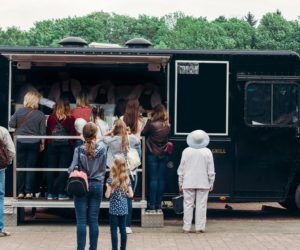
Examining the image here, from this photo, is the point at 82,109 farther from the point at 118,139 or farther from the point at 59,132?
the point at 118,139

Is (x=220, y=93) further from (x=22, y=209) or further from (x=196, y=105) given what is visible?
(x=22, y=209)

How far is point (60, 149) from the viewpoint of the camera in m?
12.7

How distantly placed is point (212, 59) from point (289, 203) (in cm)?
310

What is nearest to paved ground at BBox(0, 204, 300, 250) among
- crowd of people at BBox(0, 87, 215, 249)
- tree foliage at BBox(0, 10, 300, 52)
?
crowd of people at BBox(0, 87, 215, 249)

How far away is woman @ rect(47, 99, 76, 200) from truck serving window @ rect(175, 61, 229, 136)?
1.90 m

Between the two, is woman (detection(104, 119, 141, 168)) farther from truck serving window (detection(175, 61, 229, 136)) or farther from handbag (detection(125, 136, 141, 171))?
truck serving window (detection(175, 61, 229, 136))

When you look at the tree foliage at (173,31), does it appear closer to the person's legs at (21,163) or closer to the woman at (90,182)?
the person's legs at (21,163)

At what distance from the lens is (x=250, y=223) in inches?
524

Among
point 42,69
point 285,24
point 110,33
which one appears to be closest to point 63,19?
point 110,33

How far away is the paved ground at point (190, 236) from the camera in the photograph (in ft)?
35.5

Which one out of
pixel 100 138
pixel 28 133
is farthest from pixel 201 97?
pixel 28 133

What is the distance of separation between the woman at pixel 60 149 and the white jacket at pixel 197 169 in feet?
6.40

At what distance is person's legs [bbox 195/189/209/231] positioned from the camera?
39.9 feet

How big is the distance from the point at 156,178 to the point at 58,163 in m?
1.66
